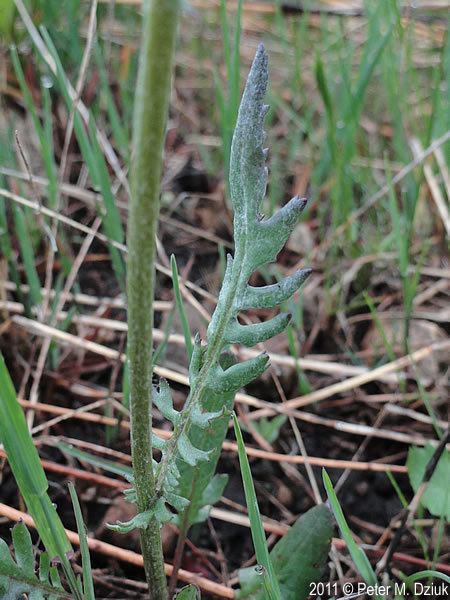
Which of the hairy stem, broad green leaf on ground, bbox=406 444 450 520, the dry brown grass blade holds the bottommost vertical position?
the dry brown grass blade

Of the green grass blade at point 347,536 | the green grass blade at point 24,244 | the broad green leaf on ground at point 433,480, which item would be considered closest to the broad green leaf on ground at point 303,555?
the green grass blade at point 347,536

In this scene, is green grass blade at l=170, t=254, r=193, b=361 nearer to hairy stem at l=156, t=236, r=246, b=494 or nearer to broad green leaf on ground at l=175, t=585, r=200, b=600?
hairy stem at l=156, t=236, r=246, b=494

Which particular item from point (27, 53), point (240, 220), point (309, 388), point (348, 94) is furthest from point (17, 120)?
point (240, 220)

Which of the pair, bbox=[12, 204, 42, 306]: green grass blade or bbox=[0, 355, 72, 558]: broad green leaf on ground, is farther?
bbox=[12, 204, 42, 306]: green grass blade

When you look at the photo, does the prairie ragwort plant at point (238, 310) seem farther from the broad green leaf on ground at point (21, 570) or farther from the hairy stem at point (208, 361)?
the broad green leaf on ground at point (21, 570)

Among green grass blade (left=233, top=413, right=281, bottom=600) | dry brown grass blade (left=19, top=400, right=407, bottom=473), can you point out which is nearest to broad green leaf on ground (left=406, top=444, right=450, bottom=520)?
dry brown grass blade (left=19, top=400, right=407, bottom=473)
